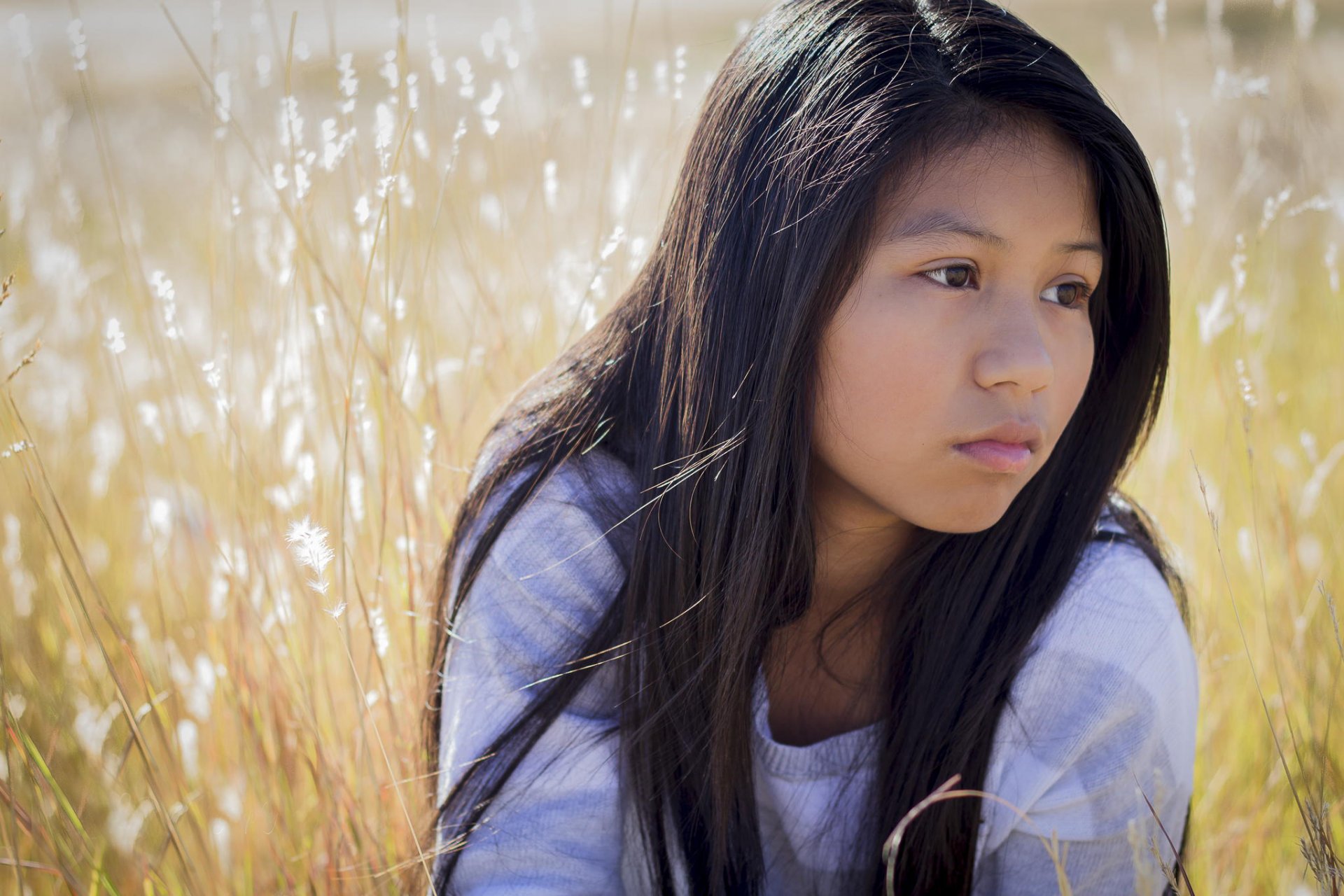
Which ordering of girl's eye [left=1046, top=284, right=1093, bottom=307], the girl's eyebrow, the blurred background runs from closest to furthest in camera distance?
the girl's eyebrow
girl's eye [left=1046, top=284, right=1093, bottom=307]
the blurred background

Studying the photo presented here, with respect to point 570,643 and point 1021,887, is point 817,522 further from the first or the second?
point 1021,887

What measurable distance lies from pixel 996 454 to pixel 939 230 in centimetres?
26

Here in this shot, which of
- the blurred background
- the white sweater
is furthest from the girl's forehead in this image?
the white sweater

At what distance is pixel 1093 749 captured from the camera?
140 cm

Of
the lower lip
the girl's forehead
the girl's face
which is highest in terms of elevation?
the girl's forehead

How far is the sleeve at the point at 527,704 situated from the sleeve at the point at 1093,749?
52 centimetres

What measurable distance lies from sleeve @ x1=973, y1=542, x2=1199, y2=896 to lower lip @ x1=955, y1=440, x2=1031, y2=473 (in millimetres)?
328

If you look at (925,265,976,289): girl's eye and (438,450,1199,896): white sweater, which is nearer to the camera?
(925,265,976,289): girl's eye

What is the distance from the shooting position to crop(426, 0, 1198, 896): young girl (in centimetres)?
124

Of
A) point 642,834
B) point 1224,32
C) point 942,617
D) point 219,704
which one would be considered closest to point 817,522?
point 942,617

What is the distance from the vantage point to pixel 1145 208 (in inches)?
55.1

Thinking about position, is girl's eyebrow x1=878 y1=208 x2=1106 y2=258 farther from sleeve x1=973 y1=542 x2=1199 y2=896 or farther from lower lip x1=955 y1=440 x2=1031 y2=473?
sleeve x1=973 y1=542 x2=1199 y2=896

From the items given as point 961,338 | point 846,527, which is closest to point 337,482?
point 846,527

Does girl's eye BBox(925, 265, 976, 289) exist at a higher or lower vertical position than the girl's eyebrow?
lower
